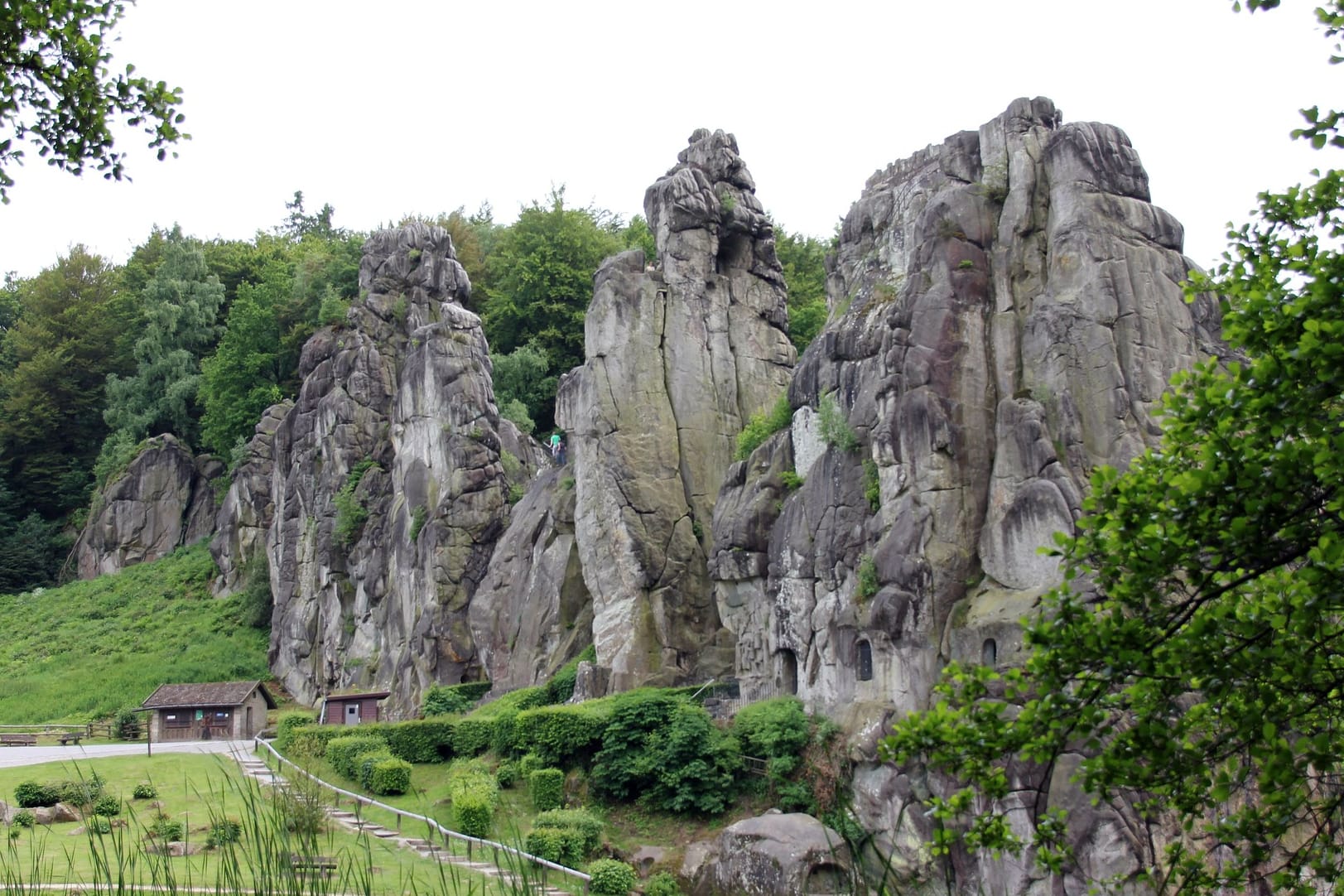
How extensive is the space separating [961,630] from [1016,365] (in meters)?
7.27

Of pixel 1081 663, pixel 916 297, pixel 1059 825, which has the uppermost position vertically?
pixel 916 297

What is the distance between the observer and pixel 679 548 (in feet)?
135

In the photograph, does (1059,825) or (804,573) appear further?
(804,573)

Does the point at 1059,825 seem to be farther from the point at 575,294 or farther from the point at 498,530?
the point at 575,294

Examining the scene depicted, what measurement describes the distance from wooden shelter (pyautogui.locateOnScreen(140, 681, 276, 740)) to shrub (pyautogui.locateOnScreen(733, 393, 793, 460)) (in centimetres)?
2034

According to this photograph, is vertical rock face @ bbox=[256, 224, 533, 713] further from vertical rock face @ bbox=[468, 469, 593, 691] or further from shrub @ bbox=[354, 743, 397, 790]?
shrub @ bbox=[354, 743, 397, 790]

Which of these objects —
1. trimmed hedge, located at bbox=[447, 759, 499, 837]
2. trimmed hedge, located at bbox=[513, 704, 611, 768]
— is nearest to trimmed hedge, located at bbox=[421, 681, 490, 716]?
trimmed hedge, located at bbox=[513, 704, 611, 768]

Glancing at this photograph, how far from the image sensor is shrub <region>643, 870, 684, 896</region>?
2505 cm

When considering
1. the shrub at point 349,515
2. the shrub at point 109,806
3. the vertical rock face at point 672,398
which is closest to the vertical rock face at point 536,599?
the vertical rock face at point 672,398

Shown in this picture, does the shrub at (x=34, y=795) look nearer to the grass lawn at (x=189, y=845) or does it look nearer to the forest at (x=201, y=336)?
the grass lawn at (x=189, y=845)

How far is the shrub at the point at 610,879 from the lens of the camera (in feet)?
79.8

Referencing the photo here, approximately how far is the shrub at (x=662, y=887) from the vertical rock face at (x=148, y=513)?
50.2 m

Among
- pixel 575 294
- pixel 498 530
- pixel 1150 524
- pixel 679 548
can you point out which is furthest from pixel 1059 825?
pixel 575 294

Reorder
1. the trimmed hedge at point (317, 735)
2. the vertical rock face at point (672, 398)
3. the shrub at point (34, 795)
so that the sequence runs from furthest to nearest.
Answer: the vertical rock face at point (672, 398) < the trimmed hedge at point (317, 735) < the shrub at point (34, 795)
